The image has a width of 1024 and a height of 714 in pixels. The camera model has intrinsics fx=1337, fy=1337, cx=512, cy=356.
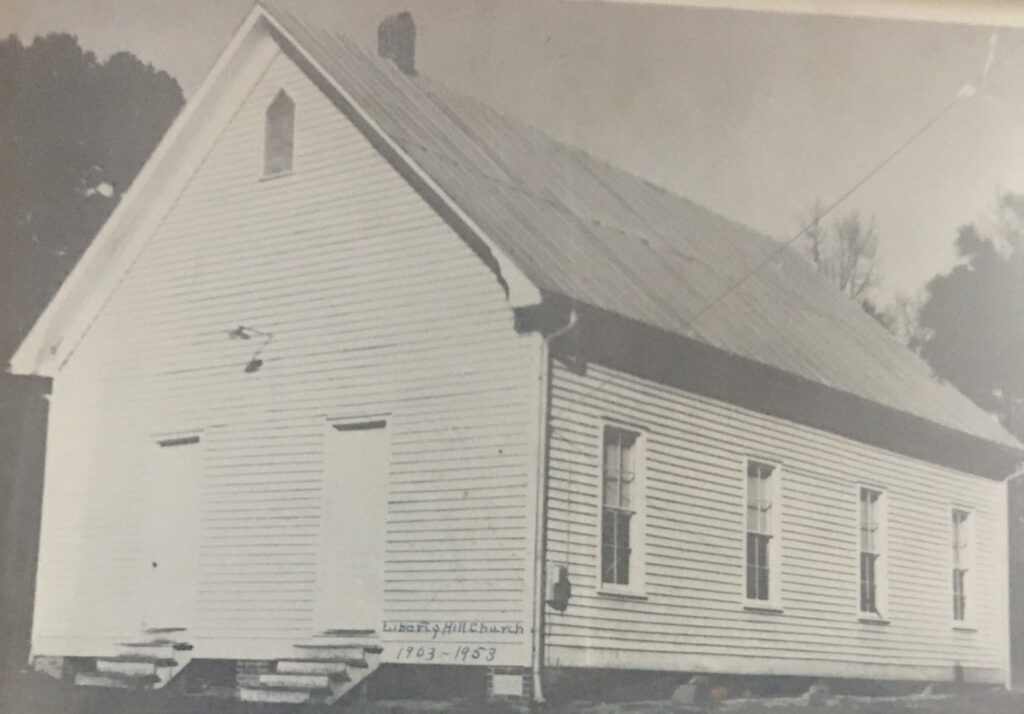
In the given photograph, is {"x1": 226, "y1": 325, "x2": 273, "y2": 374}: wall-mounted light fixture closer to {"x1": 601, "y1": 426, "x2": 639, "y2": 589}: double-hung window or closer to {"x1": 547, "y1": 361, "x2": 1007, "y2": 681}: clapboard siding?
{"x1": 547, "y1": 361, "x2": 1007, "y2": 681}: clapboard siding

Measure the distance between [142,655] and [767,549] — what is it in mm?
2668

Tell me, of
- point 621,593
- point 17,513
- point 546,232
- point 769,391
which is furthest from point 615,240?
point 17,513

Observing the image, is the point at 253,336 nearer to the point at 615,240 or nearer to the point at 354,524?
the point at 354,524

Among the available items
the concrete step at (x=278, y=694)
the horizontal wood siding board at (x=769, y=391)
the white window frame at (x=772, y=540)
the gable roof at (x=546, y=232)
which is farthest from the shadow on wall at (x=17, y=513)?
the white window frame at (x=772, y=540)

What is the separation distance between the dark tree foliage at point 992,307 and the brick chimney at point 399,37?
227 centimetres

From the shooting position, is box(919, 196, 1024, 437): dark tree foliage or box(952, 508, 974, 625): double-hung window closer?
box(919, 196, 1024, 437): dark tree foliage

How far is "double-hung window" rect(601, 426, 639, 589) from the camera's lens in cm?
522

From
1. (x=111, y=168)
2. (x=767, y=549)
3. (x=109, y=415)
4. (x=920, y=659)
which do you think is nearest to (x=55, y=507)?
(x=109, y=415)

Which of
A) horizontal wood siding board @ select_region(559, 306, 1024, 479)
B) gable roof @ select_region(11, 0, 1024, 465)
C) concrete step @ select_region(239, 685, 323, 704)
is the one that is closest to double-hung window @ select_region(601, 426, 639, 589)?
horizontal wood siding board @ select_region(559, 306, 1024, 479)

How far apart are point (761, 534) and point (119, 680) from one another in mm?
2746

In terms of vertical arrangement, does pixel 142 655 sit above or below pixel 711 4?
below

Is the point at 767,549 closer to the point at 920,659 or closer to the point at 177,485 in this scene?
the point at 920,659

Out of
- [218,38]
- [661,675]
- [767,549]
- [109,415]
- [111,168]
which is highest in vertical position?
[218,38]

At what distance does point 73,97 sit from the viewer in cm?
507
